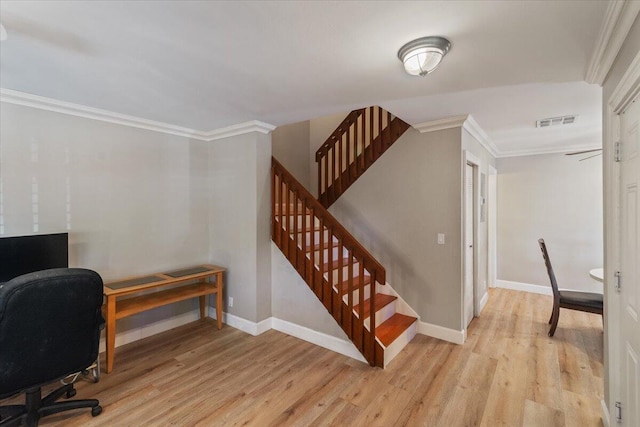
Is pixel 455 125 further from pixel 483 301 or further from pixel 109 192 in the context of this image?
pixel 109 192

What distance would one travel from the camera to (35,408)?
1.79 metres

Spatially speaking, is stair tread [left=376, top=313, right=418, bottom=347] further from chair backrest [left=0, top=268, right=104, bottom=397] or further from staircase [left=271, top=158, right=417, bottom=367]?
chair backrest [left=0, top=268, right=104, bottom=397]

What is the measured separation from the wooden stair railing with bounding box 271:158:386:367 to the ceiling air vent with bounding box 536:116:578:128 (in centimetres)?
248

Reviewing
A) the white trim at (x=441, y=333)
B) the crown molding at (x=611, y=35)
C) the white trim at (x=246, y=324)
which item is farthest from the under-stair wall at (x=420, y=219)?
the white trim at (x=246, y=324)

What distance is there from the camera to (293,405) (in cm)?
208

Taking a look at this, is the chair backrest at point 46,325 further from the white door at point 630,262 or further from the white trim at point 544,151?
the white trim at point 544,151

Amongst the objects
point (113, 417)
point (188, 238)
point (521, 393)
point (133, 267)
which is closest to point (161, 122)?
point (188, 238)

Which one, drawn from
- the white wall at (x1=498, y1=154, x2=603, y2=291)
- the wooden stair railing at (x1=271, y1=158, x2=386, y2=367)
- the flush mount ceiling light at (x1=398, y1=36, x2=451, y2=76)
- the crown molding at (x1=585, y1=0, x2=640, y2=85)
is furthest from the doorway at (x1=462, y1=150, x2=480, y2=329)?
the white wall at (x1=498, y1=154, x2=603, y2=291)

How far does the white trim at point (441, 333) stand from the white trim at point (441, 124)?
2137 millimetres

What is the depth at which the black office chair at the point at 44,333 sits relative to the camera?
1558 millimetres

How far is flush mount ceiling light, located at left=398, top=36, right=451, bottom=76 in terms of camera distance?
1565 millimetres

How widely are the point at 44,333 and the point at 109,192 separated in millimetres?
1628

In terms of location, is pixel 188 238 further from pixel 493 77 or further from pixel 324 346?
pixel 493 77

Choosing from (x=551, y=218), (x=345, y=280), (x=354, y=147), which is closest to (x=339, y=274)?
(x=345, y=280)
